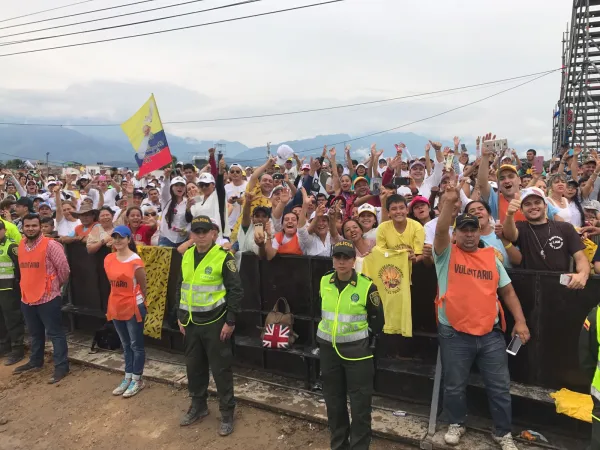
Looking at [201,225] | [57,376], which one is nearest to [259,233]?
[201,225]

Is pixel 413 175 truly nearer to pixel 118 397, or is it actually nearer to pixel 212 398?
pixel 212 398

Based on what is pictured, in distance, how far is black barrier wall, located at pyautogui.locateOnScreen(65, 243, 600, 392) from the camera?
12.5ft

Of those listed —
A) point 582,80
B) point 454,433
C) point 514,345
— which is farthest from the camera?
point 582,80

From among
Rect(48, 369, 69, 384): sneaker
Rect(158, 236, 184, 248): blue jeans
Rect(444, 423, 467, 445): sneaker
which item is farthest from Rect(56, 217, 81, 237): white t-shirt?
Rect(444, 423, 467, 445): sneaker

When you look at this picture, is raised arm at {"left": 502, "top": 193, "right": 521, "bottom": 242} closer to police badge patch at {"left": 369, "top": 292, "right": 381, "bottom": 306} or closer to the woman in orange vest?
police badge patch at {"left": 369, "top": 292, "right": 381, "bottom": 306}

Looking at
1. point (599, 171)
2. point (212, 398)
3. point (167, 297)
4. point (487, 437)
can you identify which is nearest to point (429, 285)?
point (487, 437)

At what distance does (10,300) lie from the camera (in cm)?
654

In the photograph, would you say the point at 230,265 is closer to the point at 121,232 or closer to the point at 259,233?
the point at 259,233

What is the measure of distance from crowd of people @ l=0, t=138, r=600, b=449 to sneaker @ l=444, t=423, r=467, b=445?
11mm

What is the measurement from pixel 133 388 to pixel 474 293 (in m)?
4.42

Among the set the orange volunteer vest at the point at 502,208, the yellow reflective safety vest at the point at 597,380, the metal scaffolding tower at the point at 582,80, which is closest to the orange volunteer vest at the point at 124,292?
the orange volunteer vest at the point at 502,208

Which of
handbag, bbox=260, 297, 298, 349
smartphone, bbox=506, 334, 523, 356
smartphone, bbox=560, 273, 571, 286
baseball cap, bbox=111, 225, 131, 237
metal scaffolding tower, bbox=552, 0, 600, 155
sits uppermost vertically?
metal scaffolding tower, bbox=552, 0, 600, 155

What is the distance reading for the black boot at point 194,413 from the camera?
4.62 meters

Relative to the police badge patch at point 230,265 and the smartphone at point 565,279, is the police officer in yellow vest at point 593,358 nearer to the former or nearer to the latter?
the smartphone at point 565,279
